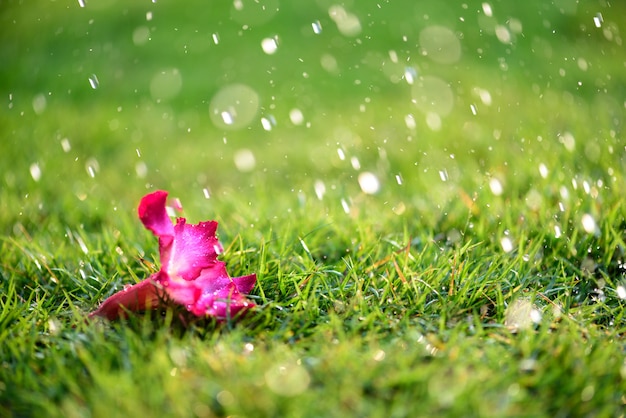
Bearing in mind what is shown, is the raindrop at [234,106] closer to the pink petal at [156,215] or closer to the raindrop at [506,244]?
the raindrop at [506,244]

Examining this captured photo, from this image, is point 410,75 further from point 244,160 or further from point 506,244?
point 506,244

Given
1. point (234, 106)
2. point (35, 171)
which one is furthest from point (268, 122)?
point (35, 171)

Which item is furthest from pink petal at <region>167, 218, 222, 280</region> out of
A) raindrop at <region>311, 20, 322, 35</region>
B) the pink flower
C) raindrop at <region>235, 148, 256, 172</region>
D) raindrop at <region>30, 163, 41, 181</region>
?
raindrop at <region>311, 20, 322, 35</region>

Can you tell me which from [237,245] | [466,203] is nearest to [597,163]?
[466,203]

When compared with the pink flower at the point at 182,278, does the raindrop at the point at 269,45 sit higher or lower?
lower

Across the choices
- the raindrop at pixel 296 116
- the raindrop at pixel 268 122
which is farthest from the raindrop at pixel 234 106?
the raindrop at pixel 296 116

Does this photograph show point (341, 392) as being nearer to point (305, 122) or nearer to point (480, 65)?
point (305, 122)
